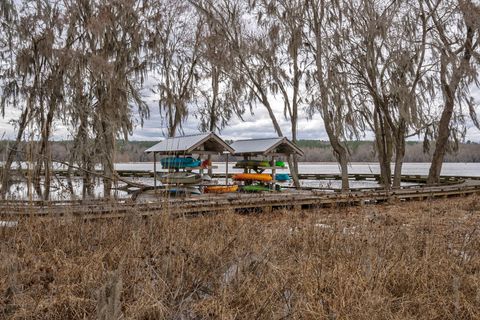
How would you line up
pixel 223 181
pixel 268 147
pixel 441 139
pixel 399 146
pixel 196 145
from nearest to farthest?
pixel 196 145
pixel 268 147
pixel 399 146
pixel 441 139
pixel 223 181

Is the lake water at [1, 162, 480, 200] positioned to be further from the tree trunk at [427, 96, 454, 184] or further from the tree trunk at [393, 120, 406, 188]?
the tree trunk at [427, 96, 454, 184]

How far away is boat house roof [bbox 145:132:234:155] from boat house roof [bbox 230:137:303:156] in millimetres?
758

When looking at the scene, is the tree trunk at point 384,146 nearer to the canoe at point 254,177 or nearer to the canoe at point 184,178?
the canoe at point 254,177

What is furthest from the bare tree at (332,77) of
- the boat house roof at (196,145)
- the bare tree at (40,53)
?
the bare tree at (40,53)

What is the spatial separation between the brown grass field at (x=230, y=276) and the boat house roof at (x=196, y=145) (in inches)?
253

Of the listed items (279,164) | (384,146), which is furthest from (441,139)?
(279,164)

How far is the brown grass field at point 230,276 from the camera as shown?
302 cm

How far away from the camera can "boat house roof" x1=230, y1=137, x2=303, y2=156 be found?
43.2 ft

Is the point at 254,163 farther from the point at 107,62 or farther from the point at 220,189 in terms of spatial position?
the point at 107,62

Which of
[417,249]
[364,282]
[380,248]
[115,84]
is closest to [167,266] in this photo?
[364,282]

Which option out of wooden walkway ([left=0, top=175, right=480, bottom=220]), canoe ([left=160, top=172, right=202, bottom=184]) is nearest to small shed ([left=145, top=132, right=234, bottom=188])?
canoe ([left=160, top=172, right=202, bottom=184])

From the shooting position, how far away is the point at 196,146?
11781mm

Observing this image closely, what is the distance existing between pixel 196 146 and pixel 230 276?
27.1 ft

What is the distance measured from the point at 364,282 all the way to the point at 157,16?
56.5 ft
